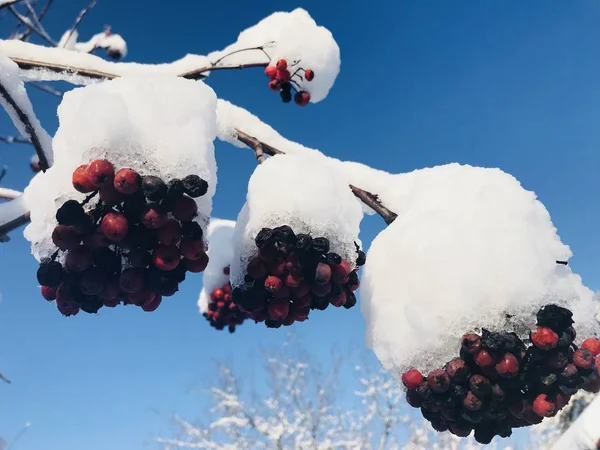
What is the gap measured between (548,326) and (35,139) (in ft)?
5.46

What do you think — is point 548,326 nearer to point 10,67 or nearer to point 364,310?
point 364,310

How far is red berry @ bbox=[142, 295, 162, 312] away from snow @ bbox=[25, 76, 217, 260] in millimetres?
241

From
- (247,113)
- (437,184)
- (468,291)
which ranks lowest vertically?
(468,291)

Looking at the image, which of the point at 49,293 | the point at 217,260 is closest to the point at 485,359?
the point at 49,293

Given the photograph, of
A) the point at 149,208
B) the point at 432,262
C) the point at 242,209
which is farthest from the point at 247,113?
the point at 432,262

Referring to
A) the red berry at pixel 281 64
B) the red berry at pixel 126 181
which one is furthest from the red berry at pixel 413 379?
the red berry at pixel 281 64

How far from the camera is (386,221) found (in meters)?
1.54

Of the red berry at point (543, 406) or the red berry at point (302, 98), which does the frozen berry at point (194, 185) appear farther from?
the red berry at point (302, 98)

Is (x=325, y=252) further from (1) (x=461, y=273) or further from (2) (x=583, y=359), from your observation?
(2) (x=583, y=359)

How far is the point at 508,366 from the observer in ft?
3.71

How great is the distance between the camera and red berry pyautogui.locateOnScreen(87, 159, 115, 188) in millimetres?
1041

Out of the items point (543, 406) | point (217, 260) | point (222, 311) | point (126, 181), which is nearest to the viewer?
point (126, 181)

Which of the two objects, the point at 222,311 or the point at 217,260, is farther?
the point at 217,260

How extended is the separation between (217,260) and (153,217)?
2219mm
